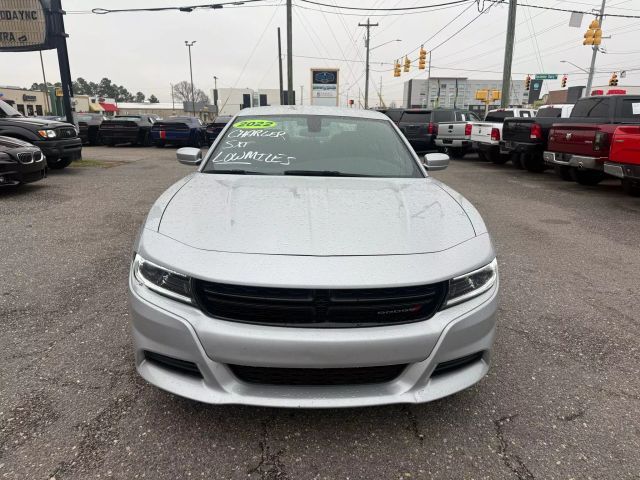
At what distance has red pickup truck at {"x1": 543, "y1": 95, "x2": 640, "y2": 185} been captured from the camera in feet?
28.6

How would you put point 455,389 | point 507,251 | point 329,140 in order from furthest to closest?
point 507,251, point 329,140, point 455,389

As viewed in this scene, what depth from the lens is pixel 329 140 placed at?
356cm

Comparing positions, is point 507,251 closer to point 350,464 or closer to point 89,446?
point 350,464

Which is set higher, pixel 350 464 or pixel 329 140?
pixel 329 140

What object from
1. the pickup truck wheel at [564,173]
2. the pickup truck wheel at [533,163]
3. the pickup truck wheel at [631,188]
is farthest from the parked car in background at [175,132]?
the pickup truck wheel at [631,188]

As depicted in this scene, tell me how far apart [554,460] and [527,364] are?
33.8 inches

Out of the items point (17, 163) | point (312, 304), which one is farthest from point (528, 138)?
point (312, 304)

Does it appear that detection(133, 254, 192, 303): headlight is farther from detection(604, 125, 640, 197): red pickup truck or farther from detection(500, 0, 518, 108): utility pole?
detection(500, 0, 518, 108): utility pole

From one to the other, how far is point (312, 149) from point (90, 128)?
68.2 ft

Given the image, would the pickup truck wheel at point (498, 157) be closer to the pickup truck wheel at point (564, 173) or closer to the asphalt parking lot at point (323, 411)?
the pickup truck wheel at point (564, 173)

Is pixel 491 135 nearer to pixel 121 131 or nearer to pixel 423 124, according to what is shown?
pixel 423 124

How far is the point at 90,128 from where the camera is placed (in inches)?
819

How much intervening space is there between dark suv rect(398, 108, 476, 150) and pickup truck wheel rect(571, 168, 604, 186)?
276 inches

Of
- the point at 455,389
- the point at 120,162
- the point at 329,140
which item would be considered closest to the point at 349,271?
the point at 455,389
